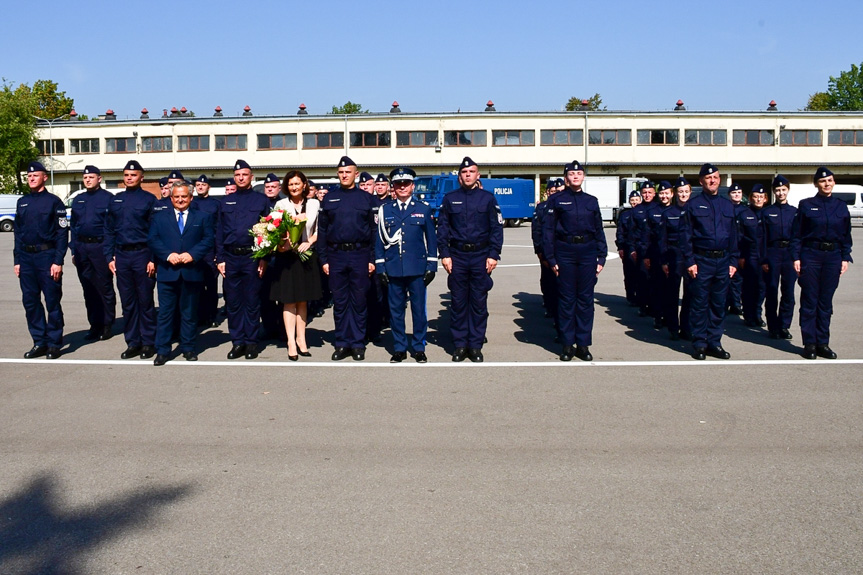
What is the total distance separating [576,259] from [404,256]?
1.98m

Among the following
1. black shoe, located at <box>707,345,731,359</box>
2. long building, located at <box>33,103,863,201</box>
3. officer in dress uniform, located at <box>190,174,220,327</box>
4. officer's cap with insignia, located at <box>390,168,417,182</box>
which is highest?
long building, located at <box>33,103,863,201</box>

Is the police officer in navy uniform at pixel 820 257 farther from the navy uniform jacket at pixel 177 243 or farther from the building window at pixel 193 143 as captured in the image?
the building window at pixel 193 143

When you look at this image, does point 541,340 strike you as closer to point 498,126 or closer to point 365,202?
point 365,202

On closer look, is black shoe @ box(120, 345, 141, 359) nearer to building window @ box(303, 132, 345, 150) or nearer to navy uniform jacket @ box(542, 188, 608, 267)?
navy uniform jacket @ box(542, 188, 608, 267)

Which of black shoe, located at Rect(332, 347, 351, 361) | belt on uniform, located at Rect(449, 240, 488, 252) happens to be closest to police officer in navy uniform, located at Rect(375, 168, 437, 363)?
belt on uniform, located at Rect(449, 240, 488, 252)

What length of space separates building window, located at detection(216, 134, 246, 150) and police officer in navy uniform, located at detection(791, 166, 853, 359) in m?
58.2

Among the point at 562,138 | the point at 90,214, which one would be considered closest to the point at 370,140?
the point at 562,138

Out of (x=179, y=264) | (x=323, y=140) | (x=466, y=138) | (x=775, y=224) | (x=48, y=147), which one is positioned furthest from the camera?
(x=48, y=147)

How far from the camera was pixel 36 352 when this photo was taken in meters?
9.40

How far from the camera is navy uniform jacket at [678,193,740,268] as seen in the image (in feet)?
30.8

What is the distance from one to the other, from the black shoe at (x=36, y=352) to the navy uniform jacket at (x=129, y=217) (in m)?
1.39

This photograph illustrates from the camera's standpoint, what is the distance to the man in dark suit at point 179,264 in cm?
902

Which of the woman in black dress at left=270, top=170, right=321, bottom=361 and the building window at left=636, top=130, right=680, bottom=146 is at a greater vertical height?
the building window at left=636, top=130, right=680, bottom=146

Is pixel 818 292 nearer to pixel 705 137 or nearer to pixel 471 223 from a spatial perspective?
pixel 471 223
